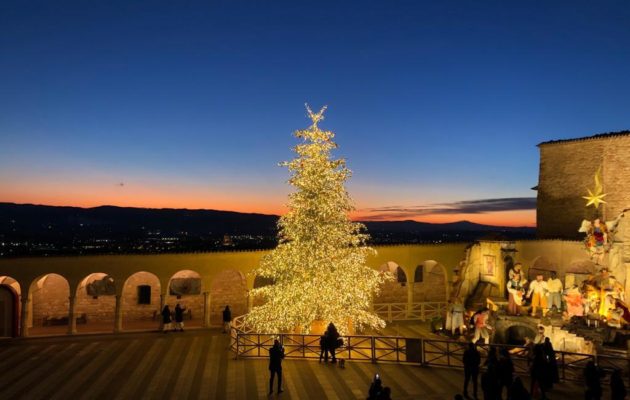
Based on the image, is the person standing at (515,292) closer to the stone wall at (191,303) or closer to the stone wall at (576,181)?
the stone wall at (576,181)

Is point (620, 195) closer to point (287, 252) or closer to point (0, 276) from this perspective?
point (287, 252)

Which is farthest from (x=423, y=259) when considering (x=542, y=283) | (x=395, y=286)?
(x=542, y=283)

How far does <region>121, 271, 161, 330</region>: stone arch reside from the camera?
82.0 feet

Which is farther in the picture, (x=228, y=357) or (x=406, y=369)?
(x=228, y=357)

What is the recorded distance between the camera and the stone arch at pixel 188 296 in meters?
25.3

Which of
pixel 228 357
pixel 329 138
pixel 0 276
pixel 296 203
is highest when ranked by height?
pixel 329 138

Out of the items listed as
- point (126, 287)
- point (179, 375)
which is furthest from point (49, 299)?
point (179, 375)

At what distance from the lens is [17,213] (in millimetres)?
79125

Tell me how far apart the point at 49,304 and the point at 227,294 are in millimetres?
8851

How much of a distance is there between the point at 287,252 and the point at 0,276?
12.4 metres

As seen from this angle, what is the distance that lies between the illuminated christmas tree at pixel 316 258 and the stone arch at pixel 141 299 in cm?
868

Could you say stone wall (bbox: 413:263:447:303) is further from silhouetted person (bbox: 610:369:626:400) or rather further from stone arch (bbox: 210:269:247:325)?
silhouetted person (bbox: 610:369:626:400)

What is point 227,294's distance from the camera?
2630 centimetres

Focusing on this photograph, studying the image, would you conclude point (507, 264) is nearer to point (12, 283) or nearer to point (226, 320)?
point (226, 320)
